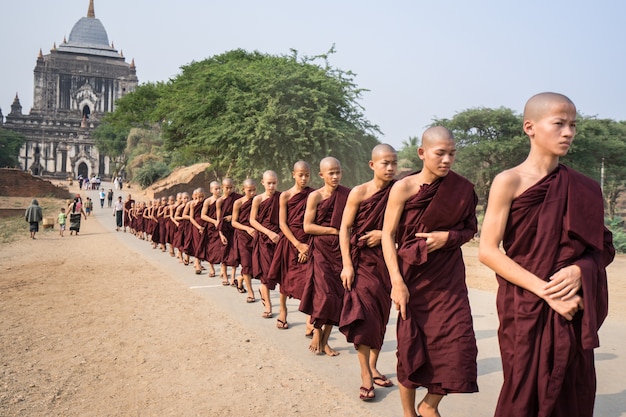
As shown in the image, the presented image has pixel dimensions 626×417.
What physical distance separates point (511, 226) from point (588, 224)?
347 millimetres

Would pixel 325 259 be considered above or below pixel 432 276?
below

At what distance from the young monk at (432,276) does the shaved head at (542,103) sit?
735mm

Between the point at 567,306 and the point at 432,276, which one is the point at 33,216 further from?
the point at 567,306

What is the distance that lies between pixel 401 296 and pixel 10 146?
7399 centimetres

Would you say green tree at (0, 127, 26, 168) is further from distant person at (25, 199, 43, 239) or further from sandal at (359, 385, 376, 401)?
sandal at (359, 385, 376, 401)

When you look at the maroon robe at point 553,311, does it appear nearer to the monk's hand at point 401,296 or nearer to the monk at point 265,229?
the monk's hand at point 401,296

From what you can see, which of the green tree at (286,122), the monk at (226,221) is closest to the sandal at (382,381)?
the monk at (226,221)

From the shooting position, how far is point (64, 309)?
7.61 metres

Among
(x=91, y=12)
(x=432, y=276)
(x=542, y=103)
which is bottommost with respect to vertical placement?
(x=432, y=276)

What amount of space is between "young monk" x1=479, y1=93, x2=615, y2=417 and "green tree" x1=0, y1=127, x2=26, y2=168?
237 feet

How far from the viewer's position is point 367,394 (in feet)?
13.8

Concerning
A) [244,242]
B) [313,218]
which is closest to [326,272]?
[313,218]

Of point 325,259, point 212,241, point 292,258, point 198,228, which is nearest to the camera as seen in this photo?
point 325,259

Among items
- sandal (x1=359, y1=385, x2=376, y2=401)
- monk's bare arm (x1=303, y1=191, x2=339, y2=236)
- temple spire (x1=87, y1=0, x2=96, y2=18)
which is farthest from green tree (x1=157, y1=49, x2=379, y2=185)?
temple spire (x1=87, y1=0, x2=96, y2=18)
